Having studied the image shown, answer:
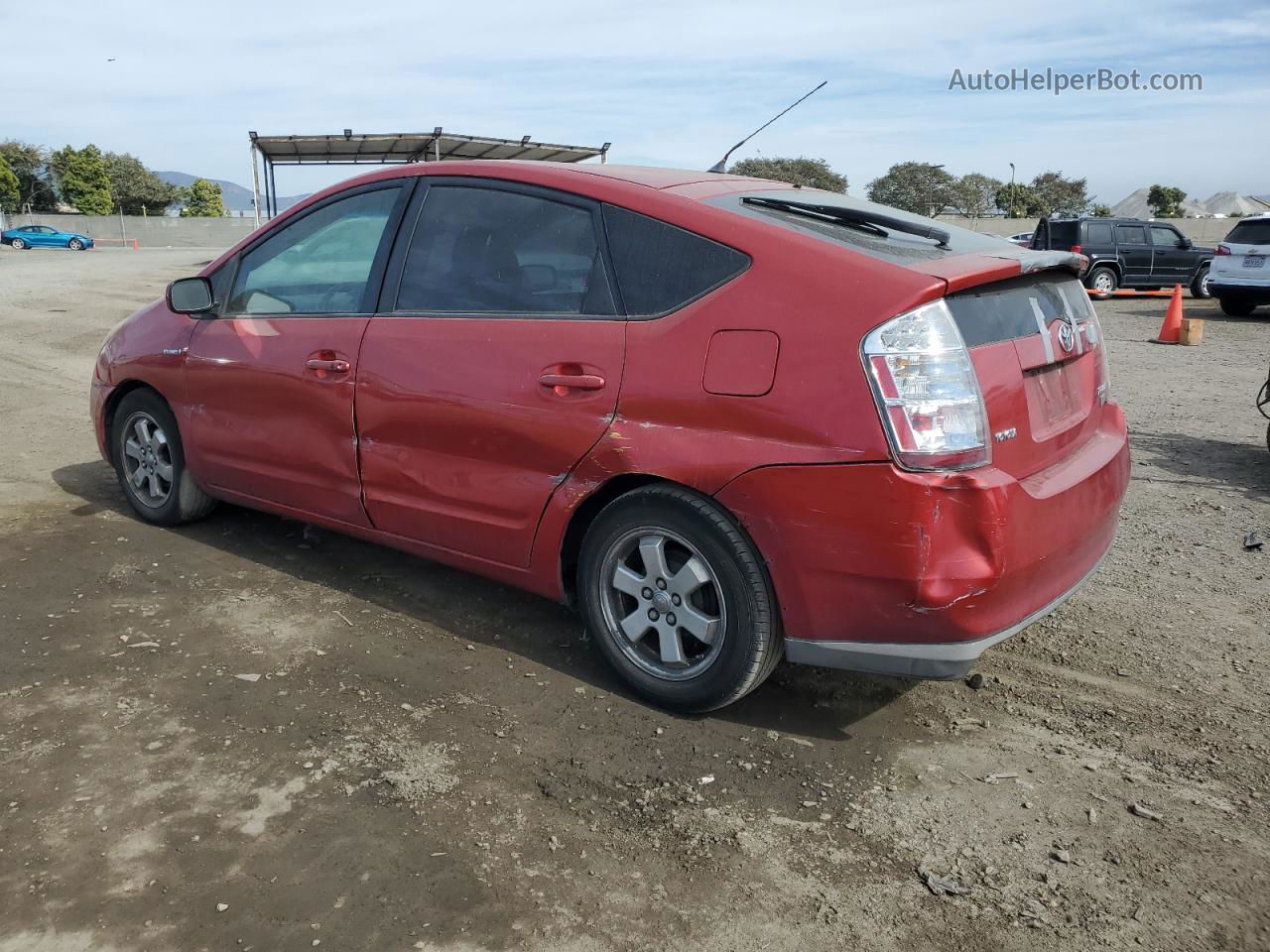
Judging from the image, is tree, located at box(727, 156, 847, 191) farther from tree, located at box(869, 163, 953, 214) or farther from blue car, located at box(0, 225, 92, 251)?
blue car, located at box(0, 225, 92, 251)

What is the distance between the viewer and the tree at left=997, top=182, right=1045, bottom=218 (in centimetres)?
6500

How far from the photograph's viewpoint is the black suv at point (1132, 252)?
21.8 m

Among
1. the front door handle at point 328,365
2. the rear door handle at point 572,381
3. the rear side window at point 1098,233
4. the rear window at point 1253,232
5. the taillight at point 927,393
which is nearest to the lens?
the taillight at point 927,393

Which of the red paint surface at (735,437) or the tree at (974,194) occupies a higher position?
the tree at (974,194)

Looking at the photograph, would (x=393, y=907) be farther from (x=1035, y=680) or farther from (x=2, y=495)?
(x=2, y=495)

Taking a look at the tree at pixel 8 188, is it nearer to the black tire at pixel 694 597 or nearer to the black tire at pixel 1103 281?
the black tire at pixel 1103 281

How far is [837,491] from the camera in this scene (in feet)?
9.49

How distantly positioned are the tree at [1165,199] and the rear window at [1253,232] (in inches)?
2232

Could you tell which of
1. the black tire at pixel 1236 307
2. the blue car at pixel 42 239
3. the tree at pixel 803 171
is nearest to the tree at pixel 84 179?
the blue car at pixel 42 239

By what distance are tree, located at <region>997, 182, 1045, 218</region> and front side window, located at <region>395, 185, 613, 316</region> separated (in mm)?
66528

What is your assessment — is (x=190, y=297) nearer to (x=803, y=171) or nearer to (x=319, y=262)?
(x=319, y=262)

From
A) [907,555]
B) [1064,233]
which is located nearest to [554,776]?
[907,555]

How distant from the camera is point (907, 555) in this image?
2.84 metres

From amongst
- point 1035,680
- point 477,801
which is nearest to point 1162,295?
point 1035,680
